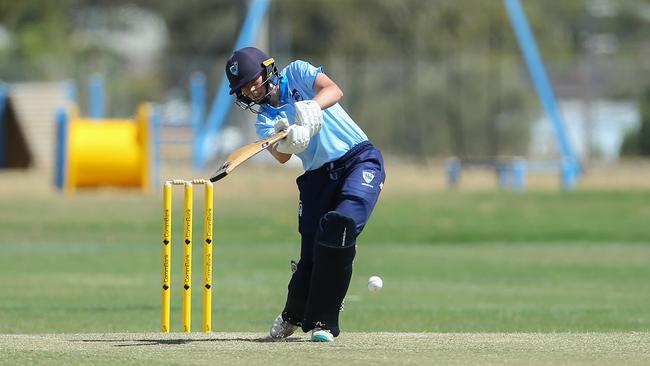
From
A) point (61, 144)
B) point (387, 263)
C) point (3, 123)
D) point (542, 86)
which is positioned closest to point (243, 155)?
point (387, 263)

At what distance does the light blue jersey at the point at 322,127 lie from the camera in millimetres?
9031

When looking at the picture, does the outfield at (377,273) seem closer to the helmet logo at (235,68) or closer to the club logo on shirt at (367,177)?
the club logo on shirt at (367,177)

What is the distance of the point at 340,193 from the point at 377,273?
982 centimetres

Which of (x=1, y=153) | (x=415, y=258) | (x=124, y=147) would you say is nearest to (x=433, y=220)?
(x=415, y=258)

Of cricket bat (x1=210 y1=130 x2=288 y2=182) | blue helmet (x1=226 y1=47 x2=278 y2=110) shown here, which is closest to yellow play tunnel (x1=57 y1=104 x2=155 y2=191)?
blue helmet (x1=226 y1=47 x2=278 y2=110)

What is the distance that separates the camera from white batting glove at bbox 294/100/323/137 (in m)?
8.57

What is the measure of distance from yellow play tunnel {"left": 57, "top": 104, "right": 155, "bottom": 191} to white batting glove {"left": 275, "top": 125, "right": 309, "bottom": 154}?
20.6 m

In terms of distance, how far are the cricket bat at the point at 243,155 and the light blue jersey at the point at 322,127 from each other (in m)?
0.33

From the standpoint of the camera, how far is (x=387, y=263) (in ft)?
65.5

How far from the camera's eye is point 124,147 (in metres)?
29.3

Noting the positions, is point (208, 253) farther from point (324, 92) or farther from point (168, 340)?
point (324, 92)

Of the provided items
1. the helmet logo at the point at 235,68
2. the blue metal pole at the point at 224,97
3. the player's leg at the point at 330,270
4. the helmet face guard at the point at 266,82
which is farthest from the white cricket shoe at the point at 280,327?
the blue metal pole at the point at 224,97

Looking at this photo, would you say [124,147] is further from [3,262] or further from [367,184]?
[367,184]

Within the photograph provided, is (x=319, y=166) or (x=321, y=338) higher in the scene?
(x=319, y=166)
